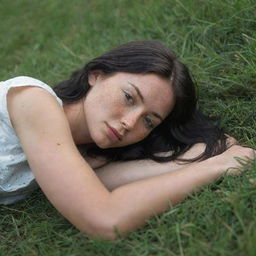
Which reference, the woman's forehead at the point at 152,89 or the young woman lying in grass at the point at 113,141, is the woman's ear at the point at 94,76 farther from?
the woman's forehead at the point at 152,89

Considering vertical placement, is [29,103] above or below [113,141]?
above

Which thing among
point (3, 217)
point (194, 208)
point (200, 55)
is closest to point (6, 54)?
point (200, 55)

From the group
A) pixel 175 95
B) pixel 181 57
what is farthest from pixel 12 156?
pixel 181 57

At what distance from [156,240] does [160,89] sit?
2.38 ft

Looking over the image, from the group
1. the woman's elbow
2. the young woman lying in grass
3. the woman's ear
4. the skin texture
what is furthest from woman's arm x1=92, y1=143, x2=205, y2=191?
the woman's elbow

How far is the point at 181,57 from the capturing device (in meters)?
3.41

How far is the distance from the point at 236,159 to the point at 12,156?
1.05 meters

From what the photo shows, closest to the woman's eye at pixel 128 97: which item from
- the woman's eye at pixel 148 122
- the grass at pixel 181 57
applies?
the woman's eye at pixel 148 122

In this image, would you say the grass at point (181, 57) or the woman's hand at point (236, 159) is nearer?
the grass at point (181, 57)

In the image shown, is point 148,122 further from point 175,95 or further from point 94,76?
point 94,76

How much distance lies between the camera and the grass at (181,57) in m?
1.95

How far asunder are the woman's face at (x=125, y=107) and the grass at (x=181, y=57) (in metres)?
0.44

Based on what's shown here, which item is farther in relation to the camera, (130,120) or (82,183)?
(130,120)

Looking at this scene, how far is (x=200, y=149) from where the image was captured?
258 cm
